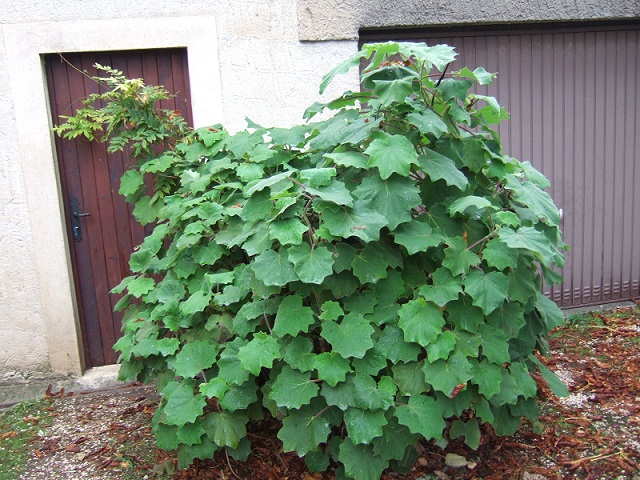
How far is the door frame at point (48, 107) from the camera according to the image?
414 centimetres

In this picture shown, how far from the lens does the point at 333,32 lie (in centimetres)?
441

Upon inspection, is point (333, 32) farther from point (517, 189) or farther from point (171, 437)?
point (171, 437)

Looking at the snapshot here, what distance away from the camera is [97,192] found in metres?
4.48

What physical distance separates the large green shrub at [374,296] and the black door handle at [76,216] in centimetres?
158

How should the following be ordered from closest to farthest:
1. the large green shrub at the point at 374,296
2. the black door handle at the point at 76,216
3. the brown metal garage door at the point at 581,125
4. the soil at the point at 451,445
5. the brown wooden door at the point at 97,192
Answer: the large green shrub at the point at 374,296
the soil at the point at 451,445
the brown wooden door at the point at 97,192
the black door handle at the point at 76,216
the brown metal garage door at the point at 581,125

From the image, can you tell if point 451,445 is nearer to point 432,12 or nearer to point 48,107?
point 432,12

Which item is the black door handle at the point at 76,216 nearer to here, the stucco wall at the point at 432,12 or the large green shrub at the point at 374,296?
the large green shrub at the point at 374,296

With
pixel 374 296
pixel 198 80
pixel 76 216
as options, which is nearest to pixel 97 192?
pixel 76 216

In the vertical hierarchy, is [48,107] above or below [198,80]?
below

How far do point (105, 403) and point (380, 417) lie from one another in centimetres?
231

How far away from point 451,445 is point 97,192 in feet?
9.61

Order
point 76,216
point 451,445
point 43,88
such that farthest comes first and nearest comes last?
point 76,216
point 43,88
point 451,445

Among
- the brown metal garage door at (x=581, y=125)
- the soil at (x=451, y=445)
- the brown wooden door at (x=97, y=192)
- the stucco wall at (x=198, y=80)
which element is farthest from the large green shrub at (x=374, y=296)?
the brown metal garage door at (x=581, y=125)

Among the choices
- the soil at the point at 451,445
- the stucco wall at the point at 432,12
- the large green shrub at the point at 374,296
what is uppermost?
the stucco wall at the point at 432,12
